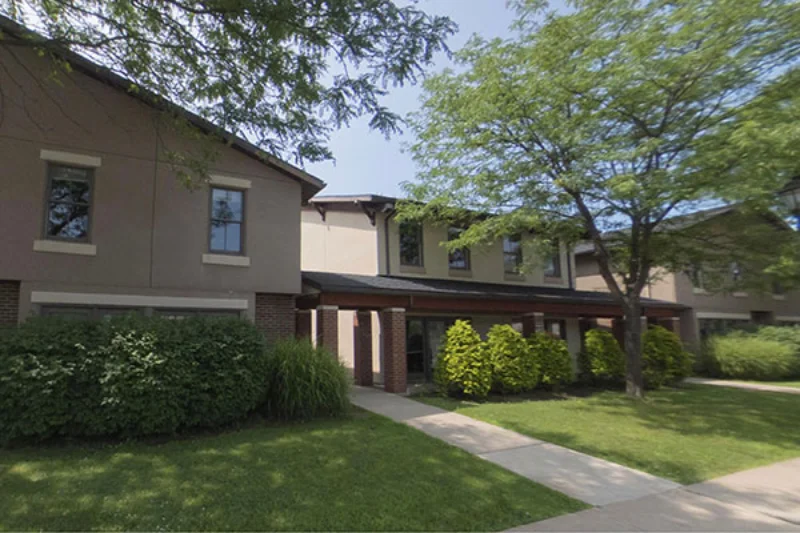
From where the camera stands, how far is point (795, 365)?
20.4 m

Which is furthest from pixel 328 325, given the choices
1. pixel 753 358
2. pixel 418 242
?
pixel 753 358

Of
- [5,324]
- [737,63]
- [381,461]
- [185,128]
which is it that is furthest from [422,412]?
[737,63]

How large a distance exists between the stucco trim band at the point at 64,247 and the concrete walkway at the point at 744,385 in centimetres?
2048

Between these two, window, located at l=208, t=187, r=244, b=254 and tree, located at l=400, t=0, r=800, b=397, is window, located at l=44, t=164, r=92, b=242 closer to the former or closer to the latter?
window, located at l=208, t=187, r=244, b=254

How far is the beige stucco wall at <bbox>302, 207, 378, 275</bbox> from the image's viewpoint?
16297 mm

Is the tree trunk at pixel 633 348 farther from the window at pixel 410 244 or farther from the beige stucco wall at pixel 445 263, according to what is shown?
the window at pixel 410 244

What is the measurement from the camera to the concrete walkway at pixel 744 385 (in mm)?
16766

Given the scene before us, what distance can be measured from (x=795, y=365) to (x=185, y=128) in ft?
81.4

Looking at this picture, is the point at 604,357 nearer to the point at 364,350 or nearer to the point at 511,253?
the point at 511,253

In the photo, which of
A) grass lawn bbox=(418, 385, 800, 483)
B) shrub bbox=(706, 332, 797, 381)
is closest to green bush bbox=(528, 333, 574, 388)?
grass lawn bbox=(418, 385, 800, 483)

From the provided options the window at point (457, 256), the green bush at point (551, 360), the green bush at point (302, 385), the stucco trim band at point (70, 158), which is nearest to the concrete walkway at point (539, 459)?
the green bush at point (302, 385)

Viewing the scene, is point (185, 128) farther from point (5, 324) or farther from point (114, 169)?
point (5, 324)

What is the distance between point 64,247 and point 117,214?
3.91 ft

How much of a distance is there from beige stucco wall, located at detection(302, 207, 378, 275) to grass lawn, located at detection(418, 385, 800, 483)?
5815 millimetres
